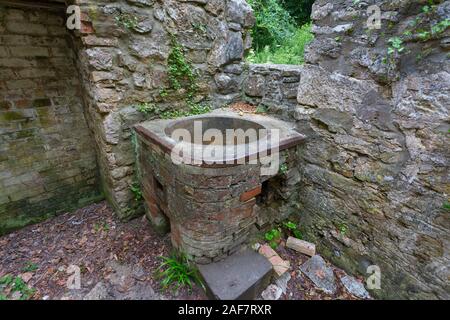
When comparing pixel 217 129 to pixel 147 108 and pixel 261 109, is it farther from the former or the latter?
pixel 147 108

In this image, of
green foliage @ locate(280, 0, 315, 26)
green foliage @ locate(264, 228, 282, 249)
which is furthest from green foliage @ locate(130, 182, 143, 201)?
green foliage @ locate(280, 0, 315, 26)

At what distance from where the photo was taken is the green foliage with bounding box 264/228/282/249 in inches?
85.0

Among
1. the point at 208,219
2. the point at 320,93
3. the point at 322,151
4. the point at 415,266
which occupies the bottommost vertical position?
the point at 415,266

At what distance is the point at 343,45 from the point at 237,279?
71.2 inches

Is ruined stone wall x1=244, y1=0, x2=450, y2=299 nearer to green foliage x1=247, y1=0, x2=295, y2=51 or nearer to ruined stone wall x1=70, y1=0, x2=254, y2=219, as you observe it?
ruined stone wall x1=70, y1=0, x2=254, y2=219

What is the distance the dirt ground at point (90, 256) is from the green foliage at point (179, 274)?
44 millimetres

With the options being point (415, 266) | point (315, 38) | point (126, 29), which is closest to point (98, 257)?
point (126, 29)

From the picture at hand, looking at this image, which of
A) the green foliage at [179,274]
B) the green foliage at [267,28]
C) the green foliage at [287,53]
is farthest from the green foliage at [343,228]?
the green foliage at [267,28]

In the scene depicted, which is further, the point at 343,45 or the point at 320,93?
the point at 320,93

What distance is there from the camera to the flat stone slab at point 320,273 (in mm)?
1880

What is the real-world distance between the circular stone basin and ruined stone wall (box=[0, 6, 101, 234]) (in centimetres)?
116

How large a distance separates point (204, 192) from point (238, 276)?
65cm

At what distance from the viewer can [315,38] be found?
186cm

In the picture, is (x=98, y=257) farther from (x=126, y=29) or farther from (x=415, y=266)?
(x=415, y=266)
